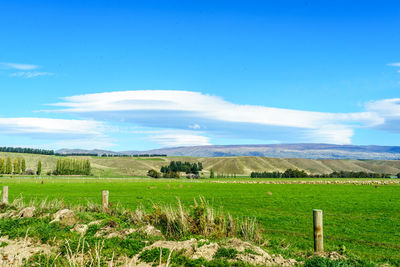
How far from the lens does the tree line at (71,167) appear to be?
509ft

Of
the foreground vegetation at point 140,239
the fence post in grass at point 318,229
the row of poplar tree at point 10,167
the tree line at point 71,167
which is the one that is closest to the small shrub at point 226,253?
the foreground vegetation at point 140,239

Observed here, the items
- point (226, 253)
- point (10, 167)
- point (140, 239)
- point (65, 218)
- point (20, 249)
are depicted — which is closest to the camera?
point (226, 253)

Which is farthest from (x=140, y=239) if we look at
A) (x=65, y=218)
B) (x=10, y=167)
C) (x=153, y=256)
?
(x=10, y=167)

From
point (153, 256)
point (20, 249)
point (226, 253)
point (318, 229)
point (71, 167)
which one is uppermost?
point (318, 229)

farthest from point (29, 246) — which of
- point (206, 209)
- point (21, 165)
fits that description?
point (21, 165)

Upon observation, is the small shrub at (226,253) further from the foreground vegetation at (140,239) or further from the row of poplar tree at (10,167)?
the row of poplar tree at (10,167)

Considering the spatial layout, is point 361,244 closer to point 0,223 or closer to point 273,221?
point 273,221

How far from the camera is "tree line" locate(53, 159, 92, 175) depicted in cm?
15512

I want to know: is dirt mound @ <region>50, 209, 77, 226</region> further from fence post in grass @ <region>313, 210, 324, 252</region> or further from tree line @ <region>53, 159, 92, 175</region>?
tree line @ <region>53, 159, 92, 175</region>

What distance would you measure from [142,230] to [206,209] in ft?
8.23

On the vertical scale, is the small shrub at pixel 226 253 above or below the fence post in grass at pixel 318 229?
below

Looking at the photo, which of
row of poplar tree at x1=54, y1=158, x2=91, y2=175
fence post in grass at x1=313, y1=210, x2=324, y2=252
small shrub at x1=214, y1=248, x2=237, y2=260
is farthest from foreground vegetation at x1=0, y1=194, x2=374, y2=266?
row of poplar tree at x1=54, y1=158, x2=91, y2=175

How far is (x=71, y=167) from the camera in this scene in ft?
519

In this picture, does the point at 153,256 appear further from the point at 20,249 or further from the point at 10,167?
the point at 10,167
